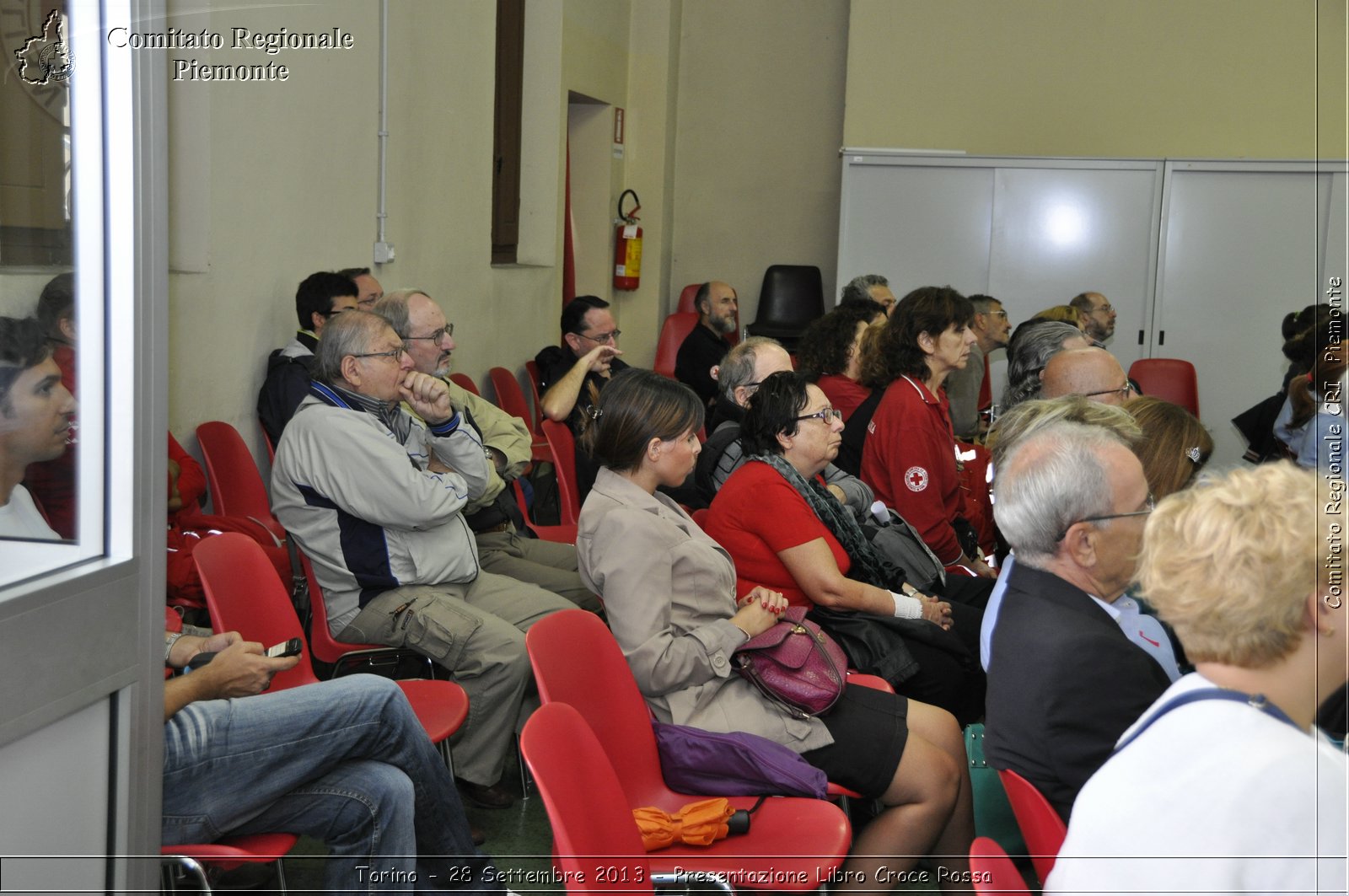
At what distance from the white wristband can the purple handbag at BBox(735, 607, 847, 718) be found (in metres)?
0.66

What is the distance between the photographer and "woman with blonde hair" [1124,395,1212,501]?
2.55 meters

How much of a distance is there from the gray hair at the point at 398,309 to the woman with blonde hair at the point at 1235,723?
121 inches

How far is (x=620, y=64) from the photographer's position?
8438mm

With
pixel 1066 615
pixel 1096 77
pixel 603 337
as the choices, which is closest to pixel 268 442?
pixel 603 337

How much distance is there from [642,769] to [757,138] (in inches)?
298

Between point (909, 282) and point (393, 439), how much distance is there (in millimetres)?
5485

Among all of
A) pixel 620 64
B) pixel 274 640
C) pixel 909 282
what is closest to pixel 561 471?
pixel 274 640

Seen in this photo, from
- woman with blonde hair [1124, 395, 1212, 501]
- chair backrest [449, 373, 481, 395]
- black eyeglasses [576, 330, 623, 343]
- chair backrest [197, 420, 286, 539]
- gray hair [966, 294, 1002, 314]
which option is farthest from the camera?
gray hair [966, 294, 1002, 314]

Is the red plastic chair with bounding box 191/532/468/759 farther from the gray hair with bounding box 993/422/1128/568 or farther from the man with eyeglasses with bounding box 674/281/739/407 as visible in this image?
the man with eyeglasses with bounding box 674/281/739/407

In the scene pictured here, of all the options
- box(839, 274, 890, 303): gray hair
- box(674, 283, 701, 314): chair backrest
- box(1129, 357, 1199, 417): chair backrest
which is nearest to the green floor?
box(839, 274, 890, 303): gray hair

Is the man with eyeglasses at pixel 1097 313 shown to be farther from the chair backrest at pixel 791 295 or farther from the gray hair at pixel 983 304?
the chair backrest at pixel 791 295

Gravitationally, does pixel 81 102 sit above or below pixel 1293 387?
above

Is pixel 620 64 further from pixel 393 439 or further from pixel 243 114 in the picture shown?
pixel 393 439

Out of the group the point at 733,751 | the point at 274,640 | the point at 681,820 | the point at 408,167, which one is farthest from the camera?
the point at 408,167
